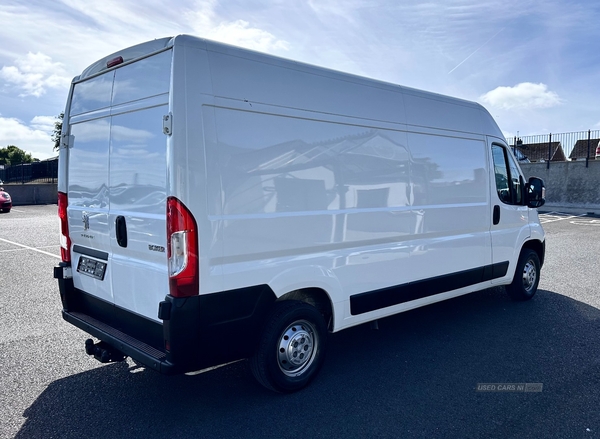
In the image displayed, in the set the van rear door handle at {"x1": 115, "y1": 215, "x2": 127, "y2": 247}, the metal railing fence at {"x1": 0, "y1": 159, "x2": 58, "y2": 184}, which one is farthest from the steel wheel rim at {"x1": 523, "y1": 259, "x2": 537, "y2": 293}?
the metal railing fence at {"x1": 0, "y1": 159, "x2": 58, "y2": 184}

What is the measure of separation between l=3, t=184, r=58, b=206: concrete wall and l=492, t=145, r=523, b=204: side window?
29.5 meters

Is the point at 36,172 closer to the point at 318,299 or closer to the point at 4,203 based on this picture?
the point at 4,203

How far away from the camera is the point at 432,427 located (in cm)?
341

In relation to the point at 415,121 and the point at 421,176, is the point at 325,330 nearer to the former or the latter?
the point at 421,176

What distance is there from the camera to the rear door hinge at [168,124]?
3.26 metres

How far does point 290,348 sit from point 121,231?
1577mm

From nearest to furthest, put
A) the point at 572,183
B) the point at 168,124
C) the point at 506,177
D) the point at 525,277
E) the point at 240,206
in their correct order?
the point at 168,124, the point at 240,206, the point at 506,177, the point at 525,277, the point at 572,183

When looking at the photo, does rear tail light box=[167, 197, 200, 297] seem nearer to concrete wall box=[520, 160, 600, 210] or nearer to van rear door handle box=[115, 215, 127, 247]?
van rear door handle box=[115, 215, 127, 247]

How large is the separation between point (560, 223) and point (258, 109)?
Result: 55.8ft

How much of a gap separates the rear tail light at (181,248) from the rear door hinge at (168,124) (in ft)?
1.43

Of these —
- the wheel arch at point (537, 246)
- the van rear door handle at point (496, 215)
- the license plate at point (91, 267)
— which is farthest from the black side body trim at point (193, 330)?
the wheel arch at point (537, 246)

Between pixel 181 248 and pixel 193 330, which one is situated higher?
pixel 181 248

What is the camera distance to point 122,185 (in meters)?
3.76

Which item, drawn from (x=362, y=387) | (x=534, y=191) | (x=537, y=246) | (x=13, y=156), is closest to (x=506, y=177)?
(x=534, y=191)
